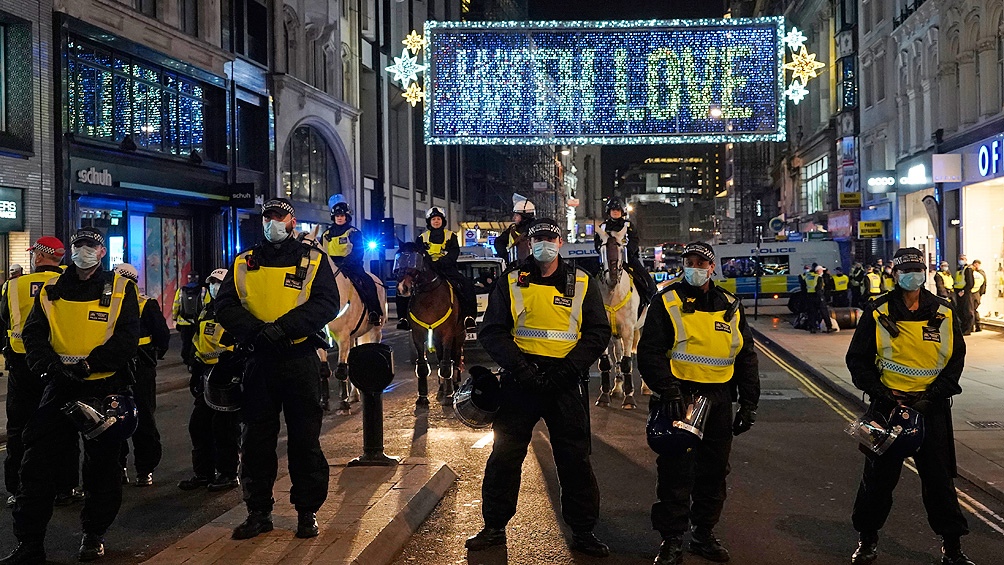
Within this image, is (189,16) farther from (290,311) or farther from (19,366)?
(290,311)

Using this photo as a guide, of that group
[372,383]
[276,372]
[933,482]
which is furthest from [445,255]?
[933,482]

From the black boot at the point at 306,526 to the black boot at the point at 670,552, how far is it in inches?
84.4

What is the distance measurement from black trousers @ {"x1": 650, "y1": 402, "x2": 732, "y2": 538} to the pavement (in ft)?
10.3

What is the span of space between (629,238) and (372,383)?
5.44m

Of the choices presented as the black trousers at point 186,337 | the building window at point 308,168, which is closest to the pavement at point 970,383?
the black trousers at point 186,337

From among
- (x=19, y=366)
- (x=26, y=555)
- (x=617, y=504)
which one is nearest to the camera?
(x=26, y=555)

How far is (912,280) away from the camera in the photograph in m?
6.10

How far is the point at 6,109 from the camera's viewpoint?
63.5ft

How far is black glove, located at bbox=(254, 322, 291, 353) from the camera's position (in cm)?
586

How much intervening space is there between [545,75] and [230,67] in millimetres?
10568

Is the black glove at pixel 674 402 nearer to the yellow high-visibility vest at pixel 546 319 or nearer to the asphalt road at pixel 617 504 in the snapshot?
the yellow high-visibility vest at pixel 546 319

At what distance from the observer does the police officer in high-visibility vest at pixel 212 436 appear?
8.23m

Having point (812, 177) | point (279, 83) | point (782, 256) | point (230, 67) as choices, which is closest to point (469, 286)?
point (230, 67)

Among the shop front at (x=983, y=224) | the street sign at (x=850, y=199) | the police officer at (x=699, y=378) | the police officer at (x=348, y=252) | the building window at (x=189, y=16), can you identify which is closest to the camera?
the police officer at (x=699, y=378)
